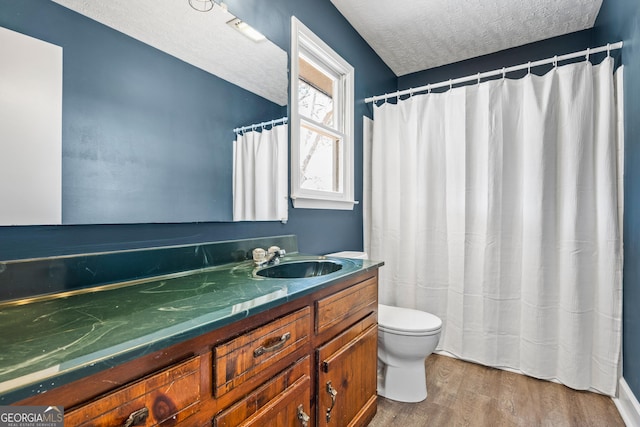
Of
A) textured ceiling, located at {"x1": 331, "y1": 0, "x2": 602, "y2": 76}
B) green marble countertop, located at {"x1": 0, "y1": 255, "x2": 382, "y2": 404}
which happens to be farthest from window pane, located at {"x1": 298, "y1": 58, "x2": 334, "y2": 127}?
green marble countertop, located at {"x1": 0, "y1": 255, "x2": 382, "y2": 404}

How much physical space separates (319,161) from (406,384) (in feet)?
5.00

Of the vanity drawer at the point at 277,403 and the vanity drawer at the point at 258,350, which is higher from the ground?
the vanity drawer at the point at 258,350

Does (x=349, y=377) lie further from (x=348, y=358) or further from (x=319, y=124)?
(x=319, y=124)

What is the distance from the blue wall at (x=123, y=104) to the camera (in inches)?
37.7

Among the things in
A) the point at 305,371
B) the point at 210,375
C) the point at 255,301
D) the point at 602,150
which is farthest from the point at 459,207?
the point at 210,375

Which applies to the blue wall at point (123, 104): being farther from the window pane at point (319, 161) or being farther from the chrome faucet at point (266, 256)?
the window pane at point (319, 161)

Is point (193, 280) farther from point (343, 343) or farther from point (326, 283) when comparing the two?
point (343, 343)

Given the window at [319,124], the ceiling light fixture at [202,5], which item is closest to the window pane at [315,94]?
the window at [319,124]

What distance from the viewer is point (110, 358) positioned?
0.58 metres

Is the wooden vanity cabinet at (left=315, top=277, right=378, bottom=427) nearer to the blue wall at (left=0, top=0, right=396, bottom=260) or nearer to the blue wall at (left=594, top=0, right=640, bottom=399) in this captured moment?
the blue wall at (left=0, top=0, right=396, bottom=260)

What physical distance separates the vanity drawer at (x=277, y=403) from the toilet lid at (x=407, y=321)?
0.85 metres

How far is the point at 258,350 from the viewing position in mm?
Result: 940

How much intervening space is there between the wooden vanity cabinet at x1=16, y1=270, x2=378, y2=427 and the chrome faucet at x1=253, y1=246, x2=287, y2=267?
1.35ft

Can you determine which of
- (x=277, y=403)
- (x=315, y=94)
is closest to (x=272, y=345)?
(x=277, y=403)
